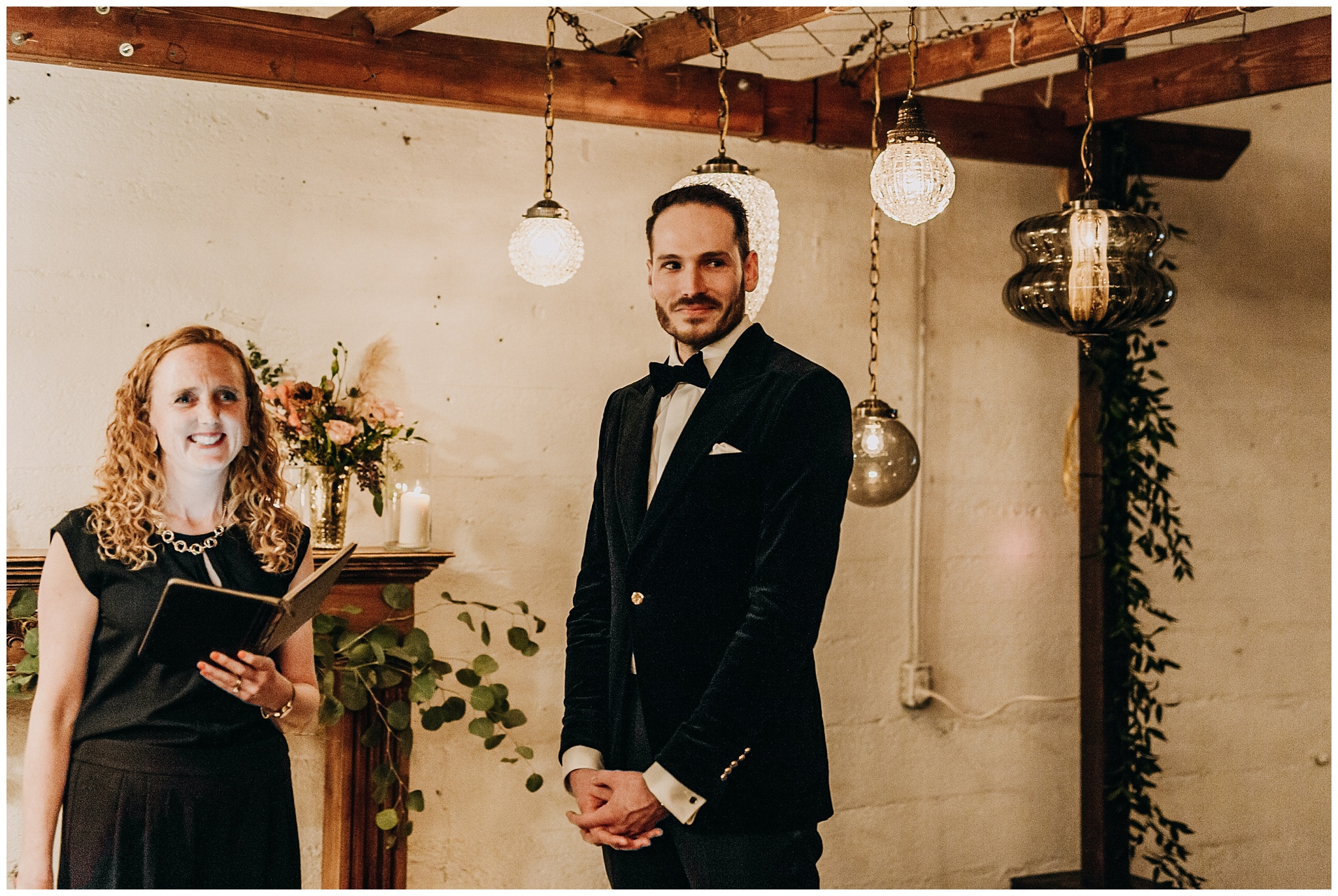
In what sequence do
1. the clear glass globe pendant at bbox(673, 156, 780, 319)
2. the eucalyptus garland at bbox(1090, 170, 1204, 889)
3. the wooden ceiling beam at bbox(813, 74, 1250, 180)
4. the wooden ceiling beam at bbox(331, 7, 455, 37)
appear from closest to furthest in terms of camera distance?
1. the clear glass globe pendant at bbox(673, 156, 780, 319)
2. the wooden ceiling beam at bbox(331, 7, 455, 37)
3. the wooden ceiling beam at bbox(813, 74, 1250, 180)
4. the eucalyptus garland at bbox(1090, 170, 1204, 889)

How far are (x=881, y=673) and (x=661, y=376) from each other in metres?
2.04

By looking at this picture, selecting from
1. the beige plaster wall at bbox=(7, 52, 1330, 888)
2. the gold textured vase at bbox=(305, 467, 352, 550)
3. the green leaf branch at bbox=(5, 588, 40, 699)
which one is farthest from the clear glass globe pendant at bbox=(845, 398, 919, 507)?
the green leaf branch at bbox=(5, 588, 40, 699)

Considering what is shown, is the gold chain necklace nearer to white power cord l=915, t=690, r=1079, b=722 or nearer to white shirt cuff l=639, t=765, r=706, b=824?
white shirt cuff l=639, t=765, r=706, b=824

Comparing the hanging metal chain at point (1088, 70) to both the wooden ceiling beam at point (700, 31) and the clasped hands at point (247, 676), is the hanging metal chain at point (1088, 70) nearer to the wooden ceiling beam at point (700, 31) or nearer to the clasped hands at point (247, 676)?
the wooden ceiling beam at point (700, 31)

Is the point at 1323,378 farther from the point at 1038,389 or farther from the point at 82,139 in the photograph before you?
the point at 82,139

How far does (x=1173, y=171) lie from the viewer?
12.6 ft

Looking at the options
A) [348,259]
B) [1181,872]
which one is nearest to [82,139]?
[348,259]

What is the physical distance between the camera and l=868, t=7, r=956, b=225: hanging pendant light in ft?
7.67

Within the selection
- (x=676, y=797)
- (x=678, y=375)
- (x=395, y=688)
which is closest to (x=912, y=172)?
(x=678, y=375)

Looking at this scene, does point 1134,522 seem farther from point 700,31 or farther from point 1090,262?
point 700,31

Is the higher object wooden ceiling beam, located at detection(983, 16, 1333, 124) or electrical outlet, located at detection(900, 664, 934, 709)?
wooden ceiling beam, located at detection(983, 16, 1333, 124)

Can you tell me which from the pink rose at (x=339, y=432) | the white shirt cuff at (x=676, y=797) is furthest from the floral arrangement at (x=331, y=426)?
the white shirt cuff at (x=676, y=797)

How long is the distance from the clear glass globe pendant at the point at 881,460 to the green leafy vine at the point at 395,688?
0.91 meters

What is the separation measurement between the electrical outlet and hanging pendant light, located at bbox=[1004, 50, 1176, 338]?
1370 mm
